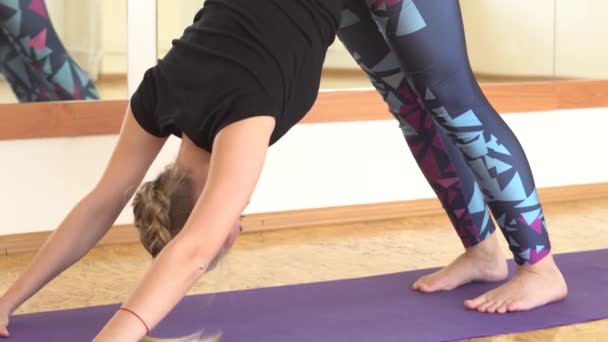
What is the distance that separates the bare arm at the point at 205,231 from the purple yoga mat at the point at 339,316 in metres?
0.44

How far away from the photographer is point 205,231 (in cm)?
149

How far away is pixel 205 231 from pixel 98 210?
41 cm

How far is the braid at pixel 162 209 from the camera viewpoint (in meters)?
1.60

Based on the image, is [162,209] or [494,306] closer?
[162,209]

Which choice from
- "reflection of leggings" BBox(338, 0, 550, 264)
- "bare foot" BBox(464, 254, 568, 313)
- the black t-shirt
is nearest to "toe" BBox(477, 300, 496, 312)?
"bare foot" BBox(464, 254, 568, 313)

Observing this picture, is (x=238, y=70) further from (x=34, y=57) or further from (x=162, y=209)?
(x=34, y=57)

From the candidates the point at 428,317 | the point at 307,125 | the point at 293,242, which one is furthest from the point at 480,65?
the point at 428,317

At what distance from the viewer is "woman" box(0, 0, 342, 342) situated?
1477 mm

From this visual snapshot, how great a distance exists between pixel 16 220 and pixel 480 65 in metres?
1.63

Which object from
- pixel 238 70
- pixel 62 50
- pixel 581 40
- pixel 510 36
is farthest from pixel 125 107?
pixel 581 40

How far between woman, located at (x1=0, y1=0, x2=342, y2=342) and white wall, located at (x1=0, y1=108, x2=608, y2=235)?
0.99 meters

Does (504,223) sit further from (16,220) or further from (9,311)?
(16,220)

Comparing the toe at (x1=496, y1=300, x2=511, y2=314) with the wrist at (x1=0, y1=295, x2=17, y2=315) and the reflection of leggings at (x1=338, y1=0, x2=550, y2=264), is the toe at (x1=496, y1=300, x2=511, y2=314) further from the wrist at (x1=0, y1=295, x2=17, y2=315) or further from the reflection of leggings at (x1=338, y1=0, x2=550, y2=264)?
the wrist at (x1=0, y1=295, x2=17, y2=315)

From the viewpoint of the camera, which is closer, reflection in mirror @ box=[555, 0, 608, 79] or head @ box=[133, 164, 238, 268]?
head @ box=[133, 164, 238, 268]
